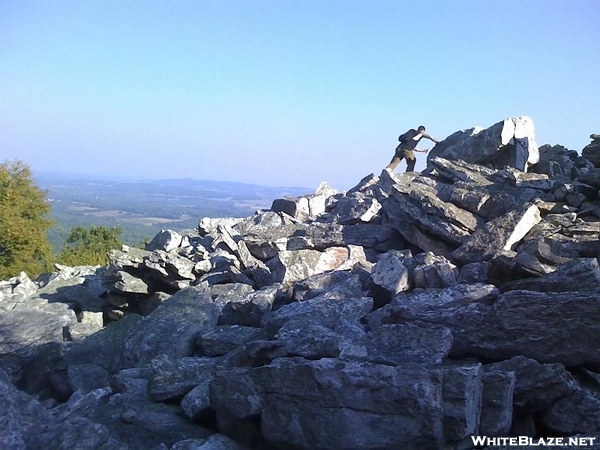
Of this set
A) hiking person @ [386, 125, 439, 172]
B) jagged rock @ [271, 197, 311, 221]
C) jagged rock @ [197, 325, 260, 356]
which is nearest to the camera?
jagged rock @ [197, 325, 260, 356]

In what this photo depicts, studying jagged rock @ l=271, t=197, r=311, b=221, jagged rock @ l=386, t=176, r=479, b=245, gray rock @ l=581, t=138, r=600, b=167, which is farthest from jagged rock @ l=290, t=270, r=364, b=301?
jagged rock @ l=271, t=197, r=311, b=221

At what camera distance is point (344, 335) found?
7621 mm

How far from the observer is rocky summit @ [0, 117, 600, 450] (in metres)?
5.59

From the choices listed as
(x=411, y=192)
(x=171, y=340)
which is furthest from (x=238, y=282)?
(x=411, y=192)

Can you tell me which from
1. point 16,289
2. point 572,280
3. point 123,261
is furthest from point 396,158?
point 572,280

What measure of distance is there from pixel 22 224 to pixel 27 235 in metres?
0.93

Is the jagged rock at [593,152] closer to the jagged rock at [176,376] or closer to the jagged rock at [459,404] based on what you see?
the jagged rock at [459,404]

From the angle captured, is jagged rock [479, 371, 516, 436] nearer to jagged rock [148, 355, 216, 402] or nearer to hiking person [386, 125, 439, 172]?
jagged rock [148, 355, 216, 402]

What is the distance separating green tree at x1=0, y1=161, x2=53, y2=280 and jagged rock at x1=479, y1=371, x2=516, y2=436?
39.0m

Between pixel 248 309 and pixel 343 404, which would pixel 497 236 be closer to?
pixel 248 309

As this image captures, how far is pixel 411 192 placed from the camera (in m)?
14.3

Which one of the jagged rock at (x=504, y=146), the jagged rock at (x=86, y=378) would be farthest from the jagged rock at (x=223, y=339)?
the jagged rock at (x=504, y=146)

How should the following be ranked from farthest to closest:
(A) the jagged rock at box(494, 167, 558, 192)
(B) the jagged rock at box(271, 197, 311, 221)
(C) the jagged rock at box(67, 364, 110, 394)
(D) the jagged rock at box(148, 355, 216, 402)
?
(B) the jagged rock at box(271, 197, 311, 221), (A) the jagged rock at box(494, 167, 558, 192), (C) the jagged rock at box(67, 364, 110, 394), (D) the jagged rock at box(148, 355, 216, 402)

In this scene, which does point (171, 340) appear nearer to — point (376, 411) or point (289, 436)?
point (289, 436)
